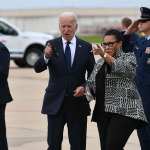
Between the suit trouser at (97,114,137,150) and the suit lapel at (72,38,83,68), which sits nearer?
the suit trouser at (97,114,137,150)

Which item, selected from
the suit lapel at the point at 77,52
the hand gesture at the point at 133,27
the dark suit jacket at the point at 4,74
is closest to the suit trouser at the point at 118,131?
the suit lapel at the point at 77,52

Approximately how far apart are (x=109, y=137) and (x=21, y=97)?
30.2ft

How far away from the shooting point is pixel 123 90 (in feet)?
24.9

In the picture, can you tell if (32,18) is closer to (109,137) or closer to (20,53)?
(20,53)

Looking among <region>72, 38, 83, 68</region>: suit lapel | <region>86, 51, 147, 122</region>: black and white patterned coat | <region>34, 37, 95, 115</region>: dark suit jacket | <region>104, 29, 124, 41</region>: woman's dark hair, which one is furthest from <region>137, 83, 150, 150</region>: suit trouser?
<region>104, 29, 124, 41</region>: woman's dark hair

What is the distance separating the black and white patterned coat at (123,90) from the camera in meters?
7.55

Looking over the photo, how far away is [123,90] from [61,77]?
0.87m

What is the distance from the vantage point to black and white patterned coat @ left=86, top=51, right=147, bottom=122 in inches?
297

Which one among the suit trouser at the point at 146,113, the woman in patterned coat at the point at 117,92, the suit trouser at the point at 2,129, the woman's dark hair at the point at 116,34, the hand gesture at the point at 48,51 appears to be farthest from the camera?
the suit trouser at the point at 146,113

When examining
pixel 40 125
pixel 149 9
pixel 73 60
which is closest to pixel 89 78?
pixel 73 60

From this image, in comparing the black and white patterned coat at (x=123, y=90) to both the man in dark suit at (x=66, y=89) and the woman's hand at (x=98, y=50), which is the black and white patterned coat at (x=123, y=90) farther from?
the man in dark suit at (x=66, y=89)

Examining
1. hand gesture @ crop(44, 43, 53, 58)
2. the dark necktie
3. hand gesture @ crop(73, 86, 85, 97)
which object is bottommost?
hand gesture @ crop(73, 86, 85, 97)

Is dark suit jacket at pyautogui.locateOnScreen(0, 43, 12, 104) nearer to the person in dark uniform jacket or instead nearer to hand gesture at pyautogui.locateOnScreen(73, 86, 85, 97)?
hand gesture at pyautogui.locateOnScreen(73, 86, 85, 97)

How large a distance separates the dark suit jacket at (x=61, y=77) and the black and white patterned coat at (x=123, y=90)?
0.62 metres
